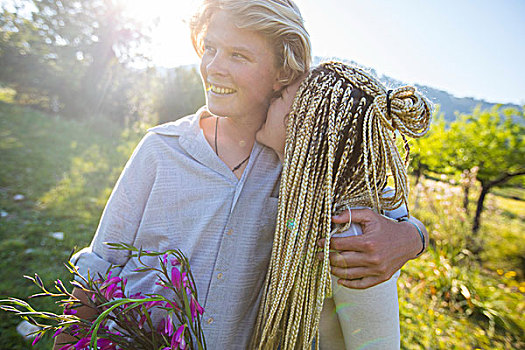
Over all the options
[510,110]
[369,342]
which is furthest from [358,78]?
[510,110]

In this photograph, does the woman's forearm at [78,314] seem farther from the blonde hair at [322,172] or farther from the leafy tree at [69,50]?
the leafy tree at [69,50]

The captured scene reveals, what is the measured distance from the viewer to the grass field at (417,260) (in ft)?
11.9

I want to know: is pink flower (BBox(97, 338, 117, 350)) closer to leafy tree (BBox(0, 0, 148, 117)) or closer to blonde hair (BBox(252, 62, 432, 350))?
blonde hair (BBox(252, 62, 432, 350))

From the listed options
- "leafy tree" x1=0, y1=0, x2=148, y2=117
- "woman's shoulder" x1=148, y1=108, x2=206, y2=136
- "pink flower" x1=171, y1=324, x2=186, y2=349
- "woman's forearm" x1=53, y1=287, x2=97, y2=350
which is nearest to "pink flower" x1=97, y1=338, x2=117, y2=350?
"pink flower" x1=171, y1=324, x2=186, y2=349

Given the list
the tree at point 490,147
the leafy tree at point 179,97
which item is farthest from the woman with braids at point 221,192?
the leafy tree at point 179,97

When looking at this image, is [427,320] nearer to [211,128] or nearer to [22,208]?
[211,128]

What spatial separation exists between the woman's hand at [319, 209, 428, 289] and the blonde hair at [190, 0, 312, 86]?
2.50 feet

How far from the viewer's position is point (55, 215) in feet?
16.2

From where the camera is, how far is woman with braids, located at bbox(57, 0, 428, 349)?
1.43 m

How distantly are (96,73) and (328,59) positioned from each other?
18054mm

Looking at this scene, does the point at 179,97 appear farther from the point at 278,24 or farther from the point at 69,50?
Answer: the point at 278,24

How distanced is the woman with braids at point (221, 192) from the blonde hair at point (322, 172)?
0.22 meters

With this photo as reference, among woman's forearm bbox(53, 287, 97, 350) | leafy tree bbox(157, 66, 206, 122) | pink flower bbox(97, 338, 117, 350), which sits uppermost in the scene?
leafy tree bbox(157, 66, 206, 122)

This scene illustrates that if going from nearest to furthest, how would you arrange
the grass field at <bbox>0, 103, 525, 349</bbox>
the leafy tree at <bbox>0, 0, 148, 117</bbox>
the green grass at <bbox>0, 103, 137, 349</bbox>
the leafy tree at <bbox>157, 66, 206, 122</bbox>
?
the green grass at <bbox>0, 103, 137, 349</bbox> < the grass field at <bbox>0, 103, 525, 349</bbox> < the leafy tree at <bbox>157, 66, 206, 122</bbox> < the leafy tree at <bbox>0, 0, 148, 117</bbox>
